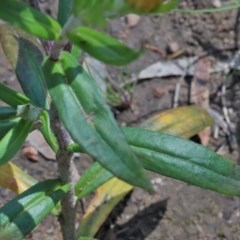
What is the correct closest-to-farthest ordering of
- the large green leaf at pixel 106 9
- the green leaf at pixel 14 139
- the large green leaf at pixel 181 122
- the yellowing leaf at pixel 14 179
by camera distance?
the large green leaf at pixel 106 9, the green leaf at pixel 14 139, the yellowing leaf at pixel 14 179, the large green leaf at pixel 181 122

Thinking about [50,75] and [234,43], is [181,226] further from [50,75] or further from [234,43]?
[50,75]

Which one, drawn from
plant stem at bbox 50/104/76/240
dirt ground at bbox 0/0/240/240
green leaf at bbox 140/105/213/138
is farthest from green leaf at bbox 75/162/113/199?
dirt ground at bbox 0/0/240/240

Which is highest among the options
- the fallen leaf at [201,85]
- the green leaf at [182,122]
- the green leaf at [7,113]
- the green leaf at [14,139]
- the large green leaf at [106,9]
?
the large green leaf at [106,9]

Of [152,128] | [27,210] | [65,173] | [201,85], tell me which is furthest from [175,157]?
[201,85]

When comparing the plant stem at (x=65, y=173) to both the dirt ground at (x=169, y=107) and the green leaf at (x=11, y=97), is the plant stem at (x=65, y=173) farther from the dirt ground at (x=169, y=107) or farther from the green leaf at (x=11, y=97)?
the dirt ground at (x=169, y=107)

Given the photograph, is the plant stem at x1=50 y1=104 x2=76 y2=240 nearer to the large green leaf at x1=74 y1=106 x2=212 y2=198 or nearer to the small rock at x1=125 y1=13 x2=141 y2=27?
the large green leaf at x1=74 y1=106 x2=212 y2=198

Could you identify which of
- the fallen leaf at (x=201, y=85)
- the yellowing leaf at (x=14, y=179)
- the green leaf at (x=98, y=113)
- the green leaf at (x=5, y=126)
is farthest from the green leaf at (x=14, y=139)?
the fallen leaf at (x=201, y=85)

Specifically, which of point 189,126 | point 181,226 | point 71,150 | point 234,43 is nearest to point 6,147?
point 71,150
